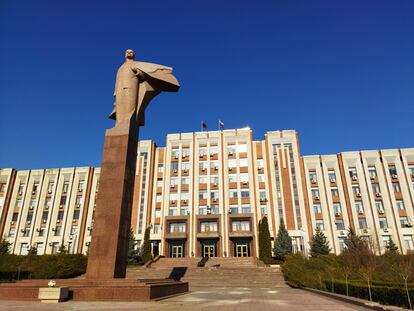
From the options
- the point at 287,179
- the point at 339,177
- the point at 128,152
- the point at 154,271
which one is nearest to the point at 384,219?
the point at 339,177

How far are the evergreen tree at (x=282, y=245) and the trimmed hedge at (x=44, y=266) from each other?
22.3 m

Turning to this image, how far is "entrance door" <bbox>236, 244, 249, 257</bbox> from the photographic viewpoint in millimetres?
39312

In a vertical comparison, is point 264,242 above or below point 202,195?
below

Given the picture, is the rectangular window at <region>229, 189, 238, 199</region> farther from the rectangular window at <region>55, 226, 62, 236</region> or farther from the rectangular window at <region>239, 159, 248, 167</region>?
the rectangular window at <region>55, 226, 62, 236</region>

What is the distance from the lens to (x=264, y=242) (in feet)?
121

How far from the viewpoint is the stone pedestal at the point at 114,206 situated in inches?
468

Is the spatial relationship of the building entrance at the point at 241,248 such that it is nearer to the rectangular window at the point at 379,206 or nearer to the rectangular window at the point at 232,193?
the rectangular window at the point at 232,193

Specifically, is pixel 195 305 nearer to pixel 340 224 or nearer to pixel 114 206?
pixel 114 206

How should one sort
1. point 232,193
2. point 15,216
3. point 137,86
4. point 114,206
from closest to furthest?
point 114,206 < point 137,86 < point 232,193 < point 15,216

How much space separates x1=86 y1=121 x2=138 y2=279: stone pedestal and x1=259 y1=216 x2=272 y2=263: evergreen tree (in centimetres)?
2671

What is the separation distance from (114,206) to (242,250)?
30195 mm

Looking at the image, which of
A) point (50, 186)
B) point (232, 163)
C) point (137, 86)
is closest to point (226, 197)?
point (232, 163)

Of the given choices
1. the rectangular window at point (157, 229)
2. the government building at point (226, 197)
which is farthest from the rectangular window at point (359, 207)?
the rectangular window at point (157, 229)

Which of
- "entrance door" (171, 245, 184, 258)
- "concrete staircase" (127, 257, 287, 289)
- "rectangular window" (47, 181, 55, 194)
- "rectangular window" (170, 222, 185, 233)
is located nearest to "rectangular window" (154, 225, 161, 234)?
"rectangular window" (170, 222, 185, 233)
